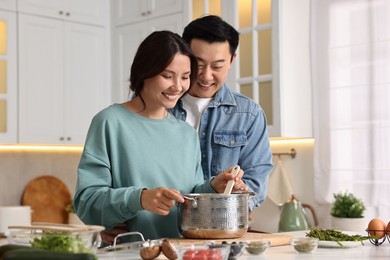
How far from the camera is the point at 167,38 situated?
1.96 m

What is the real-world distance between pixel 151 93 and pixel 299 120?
1.97 meters

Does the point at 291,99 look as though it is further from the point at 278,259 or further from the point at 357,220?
the point at 278,259

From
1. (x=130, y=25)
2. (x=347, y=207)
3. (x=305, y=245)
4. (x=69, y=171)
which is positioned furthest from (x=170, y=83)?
(x=69, y=171)

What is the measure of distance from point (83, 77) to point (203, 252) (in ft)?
10.9

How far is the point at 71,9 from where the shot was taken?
454 centimetres

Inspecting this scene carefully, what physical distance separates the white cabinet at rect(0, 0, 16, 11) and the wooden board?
1134 millimetres

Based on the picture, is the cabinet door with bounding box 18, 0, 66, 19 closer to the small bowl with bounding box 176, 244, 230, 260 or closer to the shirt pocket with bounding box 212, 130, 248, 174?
the shirt pocket with bounding box 212, 130, 248, 174

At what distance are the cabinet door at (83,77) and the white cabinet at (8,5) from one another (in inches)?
15.6

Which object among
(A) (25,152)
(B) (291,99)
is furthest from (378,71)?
(A) (25,152)

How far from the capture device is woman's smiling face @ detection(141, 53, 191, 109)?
1.92 metres

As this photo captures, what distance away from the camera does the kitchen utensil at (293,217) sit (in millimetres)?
3719

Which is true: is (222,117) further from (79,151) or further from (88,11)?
(79,151)

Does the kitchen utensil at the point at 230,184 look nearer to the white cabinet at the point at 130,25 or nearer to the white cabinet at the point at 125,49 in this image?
the white cabinet at the point at 130,25

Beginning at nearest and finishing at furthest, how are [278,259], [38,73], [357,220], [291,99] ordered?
1. [278,259]
2. [357,220]
3. [291,99]
4. [38,73]
